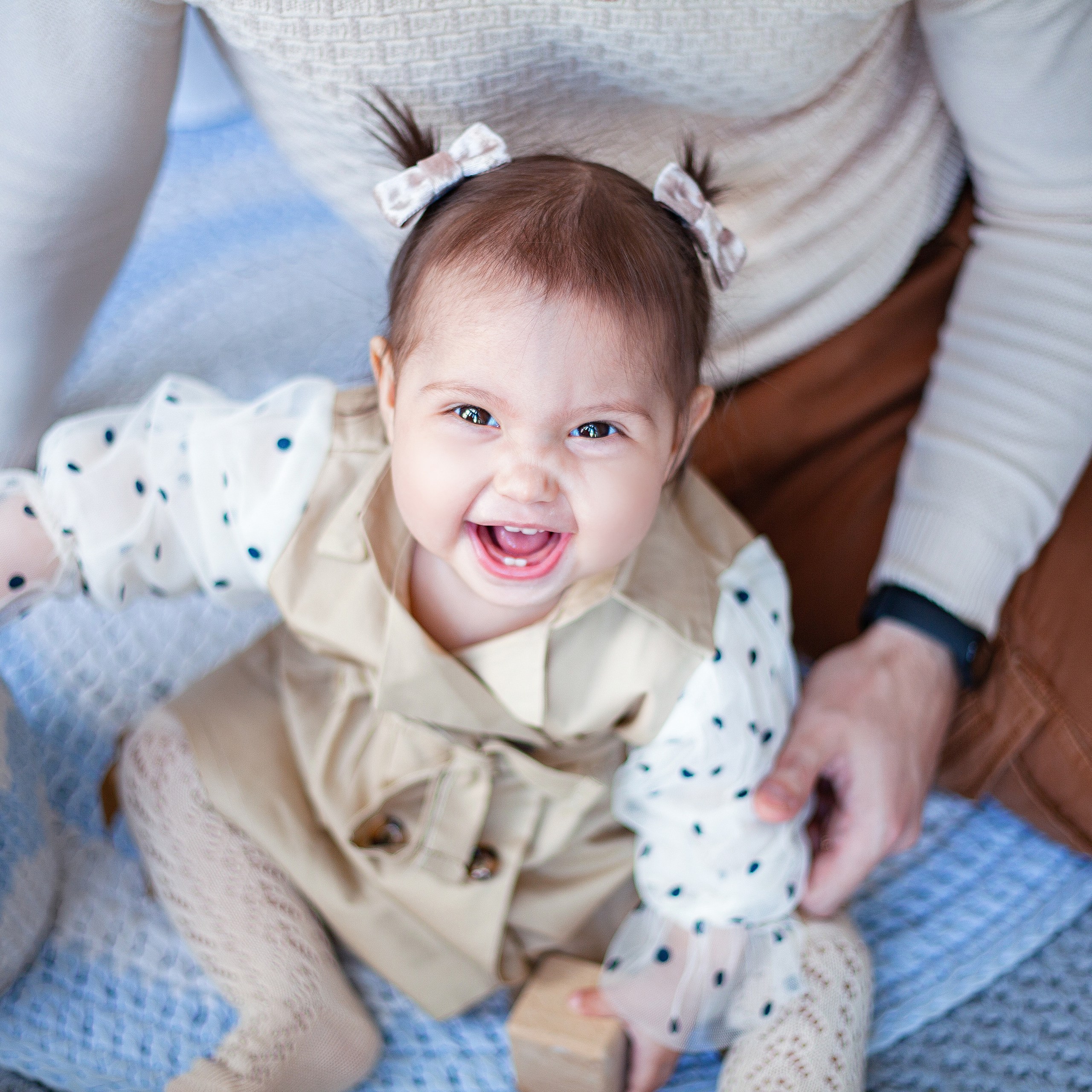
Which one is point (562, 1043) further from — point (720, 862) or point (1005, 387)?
point (1005, 387)

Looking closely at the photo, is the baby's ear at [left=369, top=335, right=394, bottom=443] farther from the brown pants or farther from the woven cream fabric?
the brown pants

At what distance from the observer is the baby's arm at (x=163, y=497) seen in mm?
809

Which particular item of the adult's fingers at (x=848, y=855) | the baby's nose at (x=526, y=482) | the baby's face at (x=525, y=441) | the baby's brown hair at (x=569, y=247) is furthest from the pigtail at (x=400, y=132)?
the adult's fingers at (x=848, y=855)

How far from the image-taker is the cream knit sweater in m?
0.74

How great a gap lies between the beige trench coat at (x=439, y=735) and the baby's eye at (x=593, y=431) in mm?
117

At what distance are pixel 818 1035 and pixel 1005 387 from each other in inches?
22.5

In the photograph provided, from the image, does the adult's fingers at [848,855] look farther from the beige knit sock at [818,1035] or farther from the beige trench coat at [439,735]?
the beige trench coat at [439,735]

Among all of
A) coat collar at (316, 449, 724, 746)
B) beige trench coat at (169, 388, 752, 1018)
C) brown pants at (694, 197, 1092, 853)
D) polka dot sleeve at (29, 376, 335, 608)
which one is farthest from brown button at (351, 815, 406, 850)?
brown pants at (694, 197, 1092, 853)

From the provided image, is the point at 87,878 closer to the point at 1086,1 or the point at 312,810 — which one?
the point at 312,810

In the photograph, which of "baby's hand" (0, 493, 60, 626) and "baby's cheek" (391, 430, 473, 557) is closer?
"baby's cheek" (391, 430, 473, 557)

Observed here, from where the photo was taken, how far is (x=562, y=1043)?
0.78 m

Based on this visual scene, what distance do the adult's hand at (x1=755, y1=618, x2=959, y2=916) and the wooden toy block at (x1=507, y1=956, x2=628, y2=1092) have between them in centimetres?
20

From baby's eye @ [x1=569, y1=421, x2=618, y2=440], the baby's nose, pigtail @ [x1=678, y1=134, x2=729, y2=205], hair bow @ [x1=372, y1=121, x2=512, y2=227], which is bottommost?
the baby's nose

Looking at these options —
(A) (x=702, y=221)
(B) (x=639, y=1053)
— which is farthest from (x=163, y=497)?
(B) (x=639, y=1053)
